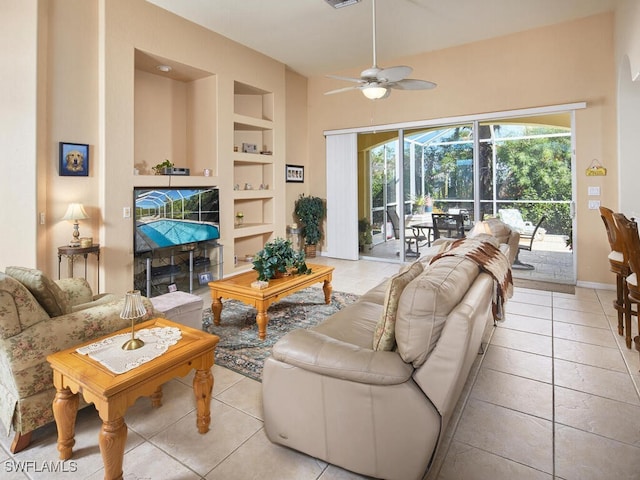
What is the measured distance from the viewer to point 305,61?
664 centimetres

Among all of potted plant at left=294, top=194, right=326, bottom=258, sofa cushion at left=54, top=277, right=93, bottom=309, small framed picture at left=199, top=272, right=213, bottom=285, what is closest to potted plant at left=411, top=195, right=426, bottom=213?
potted plant at left=294, top=194, right=326, bottom=258

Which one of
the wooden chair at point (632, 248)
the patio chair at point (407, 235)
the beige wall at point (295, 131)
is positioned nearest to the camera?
the wooden chair at point (632, 248)

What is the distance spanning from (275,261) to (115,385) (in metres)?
2.16

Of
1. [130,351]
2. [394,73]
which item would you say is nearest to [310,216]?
[394,73]

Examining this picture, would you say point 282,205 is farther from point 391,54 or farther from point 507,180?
point 507,180

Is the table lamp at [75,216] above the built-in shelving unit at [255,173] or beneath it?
beneath

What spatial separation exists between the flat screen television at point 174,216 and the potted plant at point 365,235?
3.03 metres

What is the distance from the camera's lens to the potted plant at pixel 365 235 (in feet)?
24.4

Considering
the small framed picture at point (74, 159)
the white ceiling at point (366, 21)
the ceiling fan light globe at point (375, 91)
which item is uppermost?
the white ceiling at point (366, 21)

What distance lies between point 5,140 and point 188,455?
3.56 metres

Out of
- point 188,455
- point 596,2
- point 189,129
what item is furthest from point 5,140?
point 596,2

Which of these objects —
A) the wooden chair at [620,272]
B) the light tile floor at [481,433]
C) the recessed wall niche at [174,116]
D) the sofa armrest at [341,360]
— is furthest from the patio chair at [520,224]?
the sofa armrest at [341,360]

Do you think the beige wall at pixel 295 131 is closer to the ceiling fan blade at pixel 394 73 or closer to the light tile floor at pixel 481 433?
the ceiling fan blade at pixel 394 73

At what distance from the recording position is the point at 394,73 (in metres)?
3.54
